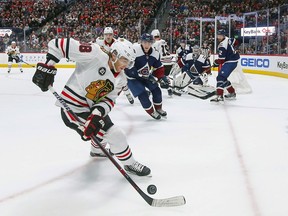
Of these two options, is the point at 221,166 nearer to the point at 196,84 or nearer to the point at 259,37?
the point at 196,84

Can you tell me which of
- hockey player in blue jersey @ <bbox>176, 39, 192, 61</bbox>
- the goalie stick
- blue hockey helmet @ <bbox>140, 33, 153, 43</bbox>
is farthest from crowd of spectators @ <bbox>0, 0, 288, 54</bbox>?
blue hockey helmet @ <bbox>140, 33, 153, 43</bbox>

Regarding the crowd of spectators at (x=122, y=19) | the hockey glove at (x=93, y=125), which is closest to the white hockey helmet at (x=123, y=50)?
the hockey glove at (x=93, y=125)

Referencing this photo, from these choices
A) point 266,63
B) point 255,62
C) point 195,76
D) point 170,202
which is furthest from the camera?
point 255,62

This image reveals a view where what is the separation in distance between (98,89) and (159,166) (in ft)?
2.85

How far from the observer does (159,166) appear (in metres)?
3.05

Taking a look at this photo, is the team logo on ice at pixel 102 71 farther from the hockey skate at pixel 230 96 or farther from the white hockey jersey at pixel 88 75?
the hockey skate at pixel 230 96

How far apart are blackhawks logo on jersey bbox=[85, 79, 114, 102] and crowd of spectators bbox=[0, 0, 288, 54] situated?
356 inches

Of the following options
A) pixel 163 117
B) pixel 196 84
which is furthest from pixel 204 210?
pixel 196 84

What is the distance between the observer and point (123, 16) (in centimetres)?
1781

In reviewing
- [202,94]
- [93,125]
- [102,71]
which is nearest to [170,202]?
[93,125]

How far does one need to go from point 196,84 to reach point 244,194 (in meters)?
5.12

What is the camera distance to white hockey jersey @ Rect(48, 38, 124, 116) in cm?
252

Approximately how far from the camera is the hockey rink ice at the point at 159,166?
2.26 metres

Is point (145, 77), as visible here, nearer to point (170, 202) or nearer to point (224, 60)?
point (224, 60)
